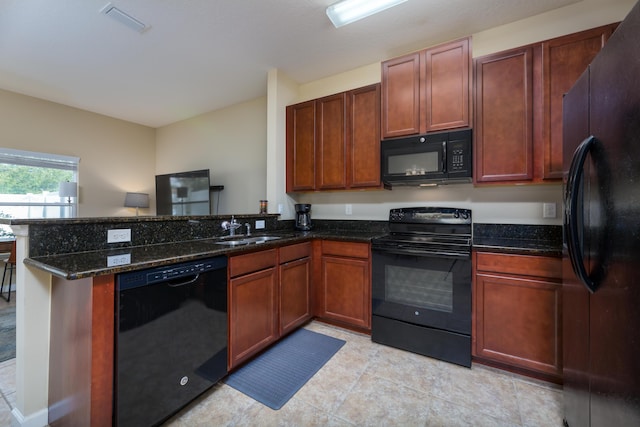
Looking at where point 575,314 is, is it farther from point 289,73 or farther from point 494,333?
point 289,73

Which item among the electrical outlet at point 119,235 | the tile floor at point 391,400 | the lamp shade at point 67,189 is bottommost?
the tile floor at point 391,400

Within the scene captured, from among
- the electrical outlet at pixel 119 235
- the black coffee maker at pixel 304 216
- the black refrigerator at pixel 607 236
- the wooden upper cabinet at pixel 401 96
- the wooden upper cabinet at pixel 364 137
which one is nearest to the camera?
the black refrigerator at pixel 607 236

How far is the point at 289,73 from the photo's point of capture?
3.16 m

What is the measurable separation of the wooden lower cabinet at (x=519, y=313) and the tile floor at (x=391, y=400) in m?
0.14

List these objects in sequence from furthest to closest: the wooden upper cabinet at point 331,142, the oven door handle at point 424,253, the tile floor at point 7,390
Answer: the wooden upper cabinet at point 331,142 → the oven door handle at point 424,253 → the tile floor at point 7,390

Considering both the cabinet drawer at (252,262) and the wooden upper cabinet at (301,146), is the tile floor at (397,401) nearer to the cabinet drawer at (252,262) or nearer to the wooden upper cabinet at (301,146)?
the cabinet drawer at (252,262)

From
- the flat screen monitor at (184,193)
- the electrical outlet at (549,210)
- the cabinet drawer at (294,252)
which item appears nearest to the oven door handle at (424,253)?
the cabinet drawer at (294,252)

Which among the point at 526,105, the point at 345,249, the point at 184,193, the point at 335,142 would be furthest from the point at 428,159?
the point at 184,193

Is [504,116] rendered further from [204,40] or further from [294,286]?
[204,40]

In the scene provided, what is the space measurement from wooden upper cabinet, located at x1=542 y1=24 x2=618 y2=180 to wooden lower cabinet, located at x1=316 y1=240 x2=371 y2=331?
1489 millimetres

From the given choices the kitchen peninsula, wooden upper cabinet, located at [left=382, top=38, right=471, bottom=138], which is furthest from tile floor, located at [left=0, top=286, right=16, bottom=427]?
wooden upper cabinet, located at [left=382, top=38, right=471, bottom=138]

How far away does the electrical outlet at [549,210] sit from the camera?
2.11 meters

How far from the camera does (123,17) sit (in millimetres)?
2217

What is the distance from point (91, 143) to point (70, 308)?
4444mm
